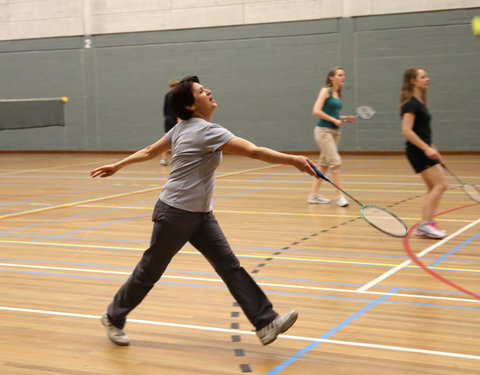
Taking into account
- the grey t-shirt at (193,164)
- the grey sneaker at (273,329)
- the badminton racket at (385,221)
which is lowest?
the grey sneaker at (273,329)

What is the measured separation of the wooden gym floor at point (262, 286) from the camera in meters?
3.98

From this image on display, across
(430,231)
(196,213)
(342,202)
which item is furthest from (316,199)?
(196,213)

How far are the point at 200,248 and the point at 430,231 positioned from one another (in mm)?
3760

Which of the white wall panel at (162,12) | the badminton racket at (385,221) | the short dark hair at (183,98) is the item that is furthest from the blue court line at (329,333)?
the white wall panel at (162,12)

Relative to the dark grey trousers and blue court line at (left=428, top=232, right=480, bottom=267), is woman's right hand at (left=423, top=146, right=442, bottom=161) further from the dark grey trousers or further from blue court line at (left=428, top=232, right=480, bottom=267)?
the dark grey trousers

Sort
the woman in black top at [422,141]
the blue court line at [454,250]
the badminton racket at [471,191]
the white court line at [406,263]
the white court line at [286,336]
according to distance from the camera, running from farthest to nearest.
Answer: the badminton racket at [471,191]
the woman in black top at [422,141]
the blue court line at [454,250]
the white court line at [406,263]
the white court line at [286,336]

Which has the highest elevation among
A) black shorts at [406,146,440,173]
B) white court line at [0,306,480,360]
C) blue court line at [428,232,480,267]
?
black shorts at [406,146,440,173]

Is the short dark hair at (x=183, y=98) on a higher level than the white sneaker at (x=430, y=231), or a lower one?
higher

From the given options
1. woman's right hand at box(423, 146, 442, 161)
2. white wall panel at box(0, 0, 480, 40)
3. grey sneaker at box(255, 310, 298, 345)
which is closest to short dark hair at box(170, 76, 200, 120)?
grey sneaker at box(255, 310, 298, 345)

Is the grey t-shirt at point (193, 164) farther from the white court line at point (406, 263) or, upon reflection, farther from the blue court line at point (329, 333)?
the white court line at point (406, 263)

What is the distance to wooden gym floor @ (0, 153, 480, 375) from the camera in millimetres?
3980

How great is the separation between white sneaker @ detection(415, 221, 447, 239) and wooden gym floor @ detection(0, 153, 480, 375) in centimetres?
11

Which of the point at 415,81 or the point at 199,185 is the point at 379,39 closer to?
the point at 415,81

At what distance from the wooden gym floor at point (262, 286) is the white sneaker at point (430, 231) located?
0.11 meters
